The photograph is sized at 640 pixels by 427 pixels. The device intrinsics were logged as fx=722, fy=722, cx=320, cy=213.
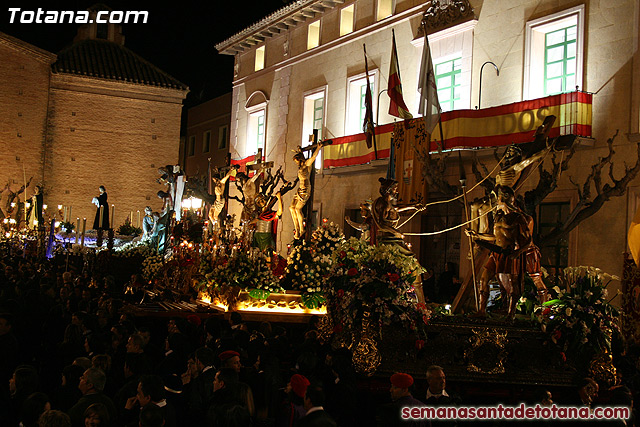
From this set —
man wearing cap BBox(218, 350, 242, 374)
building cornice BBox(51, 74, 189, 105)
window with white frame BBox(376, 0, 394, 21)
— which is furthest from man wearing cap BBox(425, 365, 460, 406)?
building cornice BBox(51, 74, 189, 105)

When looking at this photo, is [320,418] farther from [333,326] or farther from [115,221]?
[115,221]

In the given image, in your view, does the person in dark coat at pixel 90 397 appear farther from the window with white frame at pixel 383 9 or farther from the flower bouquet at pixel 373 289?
the window with white frame at pixel 383 9

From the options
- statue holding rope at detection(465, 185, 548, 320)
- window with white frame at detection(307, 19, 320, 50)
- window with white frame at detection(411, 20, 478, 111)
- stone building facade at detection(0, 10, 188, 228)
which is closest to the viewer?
statue holding rope at detection(465, 185, 548, 320)

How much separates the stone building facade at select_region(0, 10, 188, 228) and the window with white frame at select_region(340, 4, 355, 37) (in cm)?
1532

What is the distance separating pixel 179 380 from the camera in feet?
21.0

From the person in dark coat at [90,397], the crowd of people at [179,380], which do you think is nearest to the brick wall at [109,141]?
the crowd of people at [179,380]

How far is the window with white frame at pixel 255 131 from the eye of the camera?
2980 centimetres

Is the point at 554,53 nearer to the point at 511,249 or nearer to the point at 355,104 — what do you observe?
the point at 355,104

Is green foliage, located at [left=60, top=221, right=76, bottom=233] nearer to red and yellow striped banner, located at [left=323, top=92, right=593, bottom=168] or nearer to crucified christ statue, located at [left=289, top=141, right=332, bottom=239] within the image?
crucified christ statue, located at [left=289, top=141, right=332, bottom=239]

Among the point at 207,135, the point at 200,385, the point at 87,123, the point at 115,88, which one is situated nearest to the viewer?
the point at 200,385

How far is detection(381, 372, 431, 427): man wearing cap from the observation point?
5227 mm

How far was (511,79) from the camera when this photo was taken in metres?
17.7

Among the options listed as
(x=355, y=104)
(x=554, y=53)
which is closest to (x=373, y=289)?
(x=554, y=53)

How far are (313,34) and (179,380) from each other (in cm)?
2176
